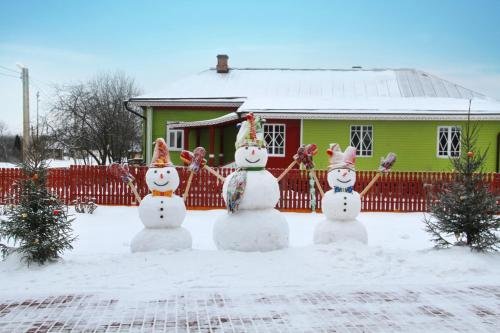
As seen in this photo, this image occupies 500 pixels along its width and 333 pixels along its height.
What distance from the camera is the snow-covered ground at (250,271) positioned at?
6.40 m

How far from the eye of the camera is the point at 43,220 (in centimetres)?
721

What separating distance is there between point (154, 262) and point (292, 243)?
3.33 metres

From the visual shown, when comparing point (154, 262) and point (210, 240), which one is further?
point (210, 240)

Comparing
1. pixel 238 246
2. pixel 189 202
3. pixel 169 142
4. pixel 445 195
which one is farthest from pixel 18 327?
pixel 169 142

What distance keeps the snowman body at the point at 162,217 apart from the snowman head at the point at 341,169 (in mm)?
2549

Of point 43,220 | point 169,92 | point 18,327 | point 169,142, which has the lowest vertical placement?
point 18,327

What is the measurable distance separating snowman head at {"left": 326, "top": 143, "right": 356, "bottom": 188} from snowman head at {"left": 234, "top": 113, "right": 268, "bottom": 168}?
1.25 metres

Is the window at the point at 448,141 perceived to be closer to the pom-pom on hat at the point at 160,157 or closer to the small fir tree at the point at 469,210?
the small fir tree at the point at 469,210

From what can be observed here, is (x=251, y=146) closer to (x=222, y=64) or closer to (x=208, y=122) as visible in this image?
(x=208, y=122)

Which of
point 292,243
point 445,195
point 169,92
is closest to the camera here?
point 445,195

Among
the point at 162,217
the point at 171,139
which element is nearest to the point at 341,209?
the point at 162,217

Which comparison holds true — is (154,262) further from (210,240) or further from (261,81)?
(261,81)

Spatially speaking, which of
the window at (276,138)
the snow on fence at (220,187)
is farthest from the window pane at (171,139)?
the snow on fence at (220,187)

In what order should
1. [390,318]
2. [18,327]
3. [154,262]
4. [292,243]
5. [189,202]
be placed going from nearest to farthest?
[18,327] < [390,318] < [154,262] < [292,243] < [189,202]
